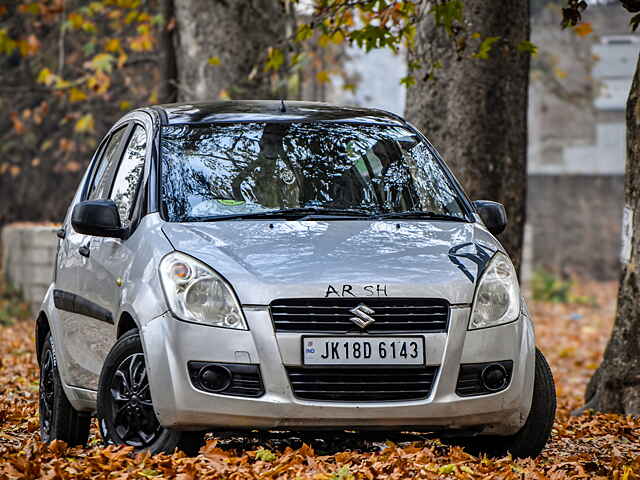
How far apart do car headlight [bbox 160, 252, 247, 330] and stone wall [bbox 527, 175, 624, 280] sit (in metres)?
23.5

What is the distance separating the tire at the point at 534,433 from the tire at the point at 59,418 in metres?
2.15

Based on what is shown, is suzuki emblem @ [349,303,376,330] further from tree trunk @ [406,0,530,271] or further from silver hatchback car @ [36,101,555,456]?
tree trunk @ [406,0,530,271]

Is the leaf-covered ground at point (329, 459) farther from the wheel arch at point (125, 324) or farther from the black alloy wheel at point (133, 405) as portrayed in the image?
the wheel arch at point (125, 324)

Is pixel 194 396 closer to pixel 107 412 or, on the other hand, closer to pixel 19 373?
pixel 107 412

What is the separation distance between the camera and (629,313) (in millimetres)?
8242

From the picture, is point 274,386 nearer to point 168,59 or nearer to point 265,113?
point 265,113

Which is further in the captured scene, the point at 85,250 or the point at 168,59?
the point at 168,59

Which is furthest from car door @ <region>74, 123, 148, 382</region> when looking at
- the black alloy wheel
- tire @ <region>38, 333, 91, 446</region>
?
tire @ <region>38, 333, 91, 446</region>

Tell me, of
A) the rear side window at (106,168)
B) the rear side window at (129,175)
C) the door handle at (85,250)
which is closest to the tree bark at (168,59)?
the rear side window at (106,168)

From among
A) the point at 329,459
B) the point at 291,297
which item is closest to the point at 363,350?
the point at 291,297

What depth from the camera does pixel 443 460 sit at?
5684mm

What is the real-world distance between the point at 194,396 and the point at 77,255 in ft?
5.99

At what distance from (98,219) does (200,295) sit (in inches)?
37.3

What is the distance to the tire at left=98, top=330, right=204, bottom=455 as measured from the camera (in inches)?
211
